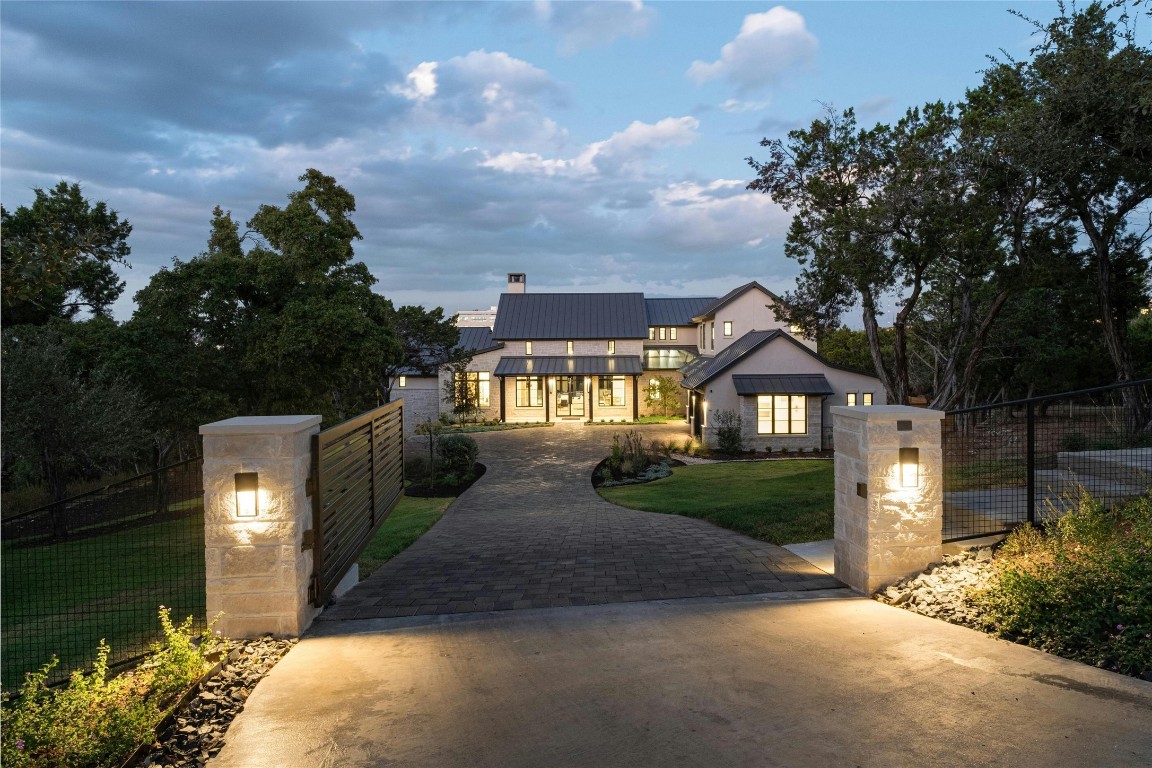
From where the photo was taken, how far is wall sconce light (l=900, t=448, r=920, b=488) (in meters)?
6.32

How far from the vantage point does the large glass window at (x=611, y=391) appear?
39250 mm

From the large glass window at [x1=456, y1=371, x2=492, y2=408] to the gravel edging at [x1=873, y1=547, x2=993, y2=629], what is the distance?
31.8 meters

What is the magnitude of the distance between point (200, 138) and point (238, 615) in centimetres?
1112

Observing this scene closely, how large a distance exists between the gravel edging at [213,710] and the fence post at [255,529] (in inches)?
10.0

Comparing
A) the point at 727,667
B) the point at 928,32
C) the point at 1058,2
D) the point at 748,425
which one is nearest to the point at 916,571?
the point at 727,667

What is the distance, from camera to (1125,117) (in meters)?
11.9

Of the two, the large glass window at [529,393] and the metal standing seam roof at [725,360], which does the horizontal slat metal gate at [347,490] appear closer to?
the metal standing seam roof at [725,360]

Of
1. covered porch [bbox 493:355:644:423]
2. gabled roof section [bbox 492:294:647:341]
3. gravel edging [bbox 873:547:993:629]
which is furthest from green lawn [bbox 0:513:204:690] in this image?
gabled roof section [bbox 492:294:647:341]

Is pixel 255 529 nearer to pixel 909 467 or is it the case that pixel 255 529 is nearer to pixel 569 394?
pixel 909 467

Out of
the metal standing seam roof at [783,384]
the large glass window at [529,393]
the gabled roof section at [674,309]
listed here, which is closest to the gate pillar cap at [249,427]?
the metal standing seam roof at [783,384]

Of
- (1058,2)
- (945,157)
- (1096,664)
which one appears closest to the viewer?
(1096,664)

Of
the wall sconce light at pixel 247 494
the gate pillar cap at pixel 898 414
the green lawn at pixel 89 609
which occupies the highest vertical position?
the gate pillar cap at pixel 898 414

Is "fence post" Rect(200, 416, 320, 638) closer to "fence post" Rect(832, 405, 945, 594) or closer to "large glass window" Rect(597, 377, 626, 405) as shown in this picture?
"fence post" Rect(832, 405, 945, 594)

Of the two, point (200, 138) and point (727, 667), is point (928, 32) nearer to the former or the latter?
point (727, 667)
